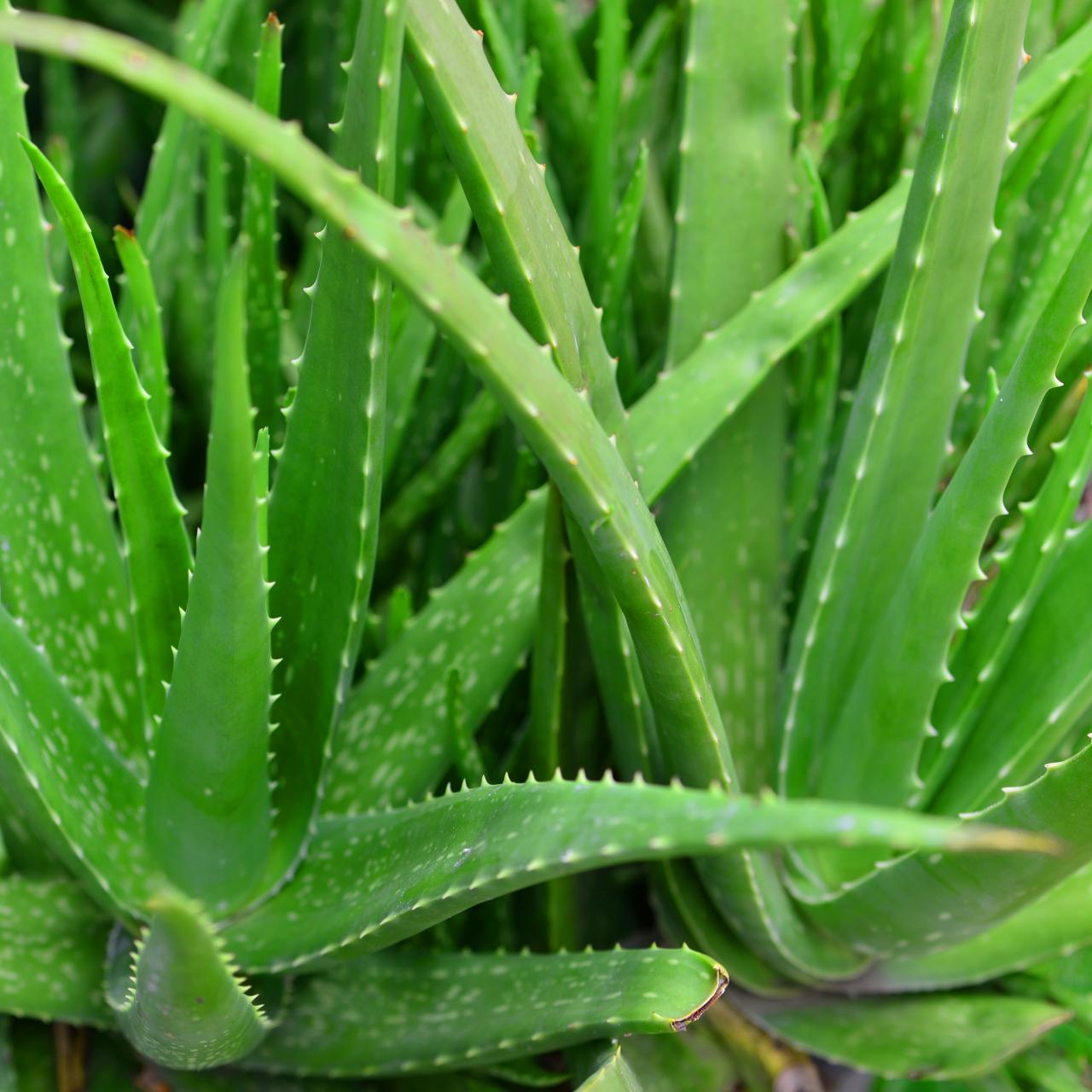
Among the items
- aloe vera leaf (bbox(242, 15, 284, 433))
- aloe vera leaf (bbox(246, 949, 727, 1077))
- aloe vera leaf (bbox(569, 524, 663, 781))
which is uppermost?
aloe vera leaf (bbox(242, 15, 284, 433))

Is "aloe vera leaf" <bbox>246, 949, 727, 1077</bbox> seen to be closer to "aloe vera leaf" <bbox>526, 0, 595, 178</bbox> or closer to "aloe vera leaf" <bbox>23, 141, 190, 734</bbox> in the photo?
"aloe vera leaf" <bbox>23, 141, 190, 734</bbox>

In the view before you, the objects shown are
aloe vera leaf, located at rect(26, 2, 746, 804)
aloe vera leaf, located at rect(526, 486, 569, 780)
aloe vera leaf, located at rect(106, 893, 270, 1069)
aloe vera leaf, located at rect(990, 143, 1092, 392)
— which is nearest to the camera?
aloe vera leaf, located at rect(26, 2, 746, 804)

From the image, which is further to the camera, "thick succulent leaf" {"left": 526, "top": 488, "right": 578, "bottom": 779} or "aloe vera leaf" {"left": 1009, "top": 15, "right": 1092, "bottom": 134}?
"aloe vera leaf" {"left": 1009, "top": 15, "right": 1092, "bottom": 134}

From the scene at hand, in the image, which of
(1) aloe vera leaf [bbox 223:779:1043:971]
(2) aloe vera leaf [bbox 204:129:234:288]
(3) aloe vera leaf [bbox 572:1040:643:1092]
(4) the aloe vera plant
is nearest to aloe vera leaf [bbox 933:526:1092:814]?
(4) the aloe vera plant


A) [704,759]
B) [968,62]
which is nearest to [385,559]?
[704,759]

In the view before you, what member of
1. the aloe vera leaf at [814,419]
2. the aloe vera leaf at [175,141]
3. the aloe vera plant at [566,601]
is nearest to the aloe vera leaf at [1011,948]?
the aloe vera plant at [566,601]
